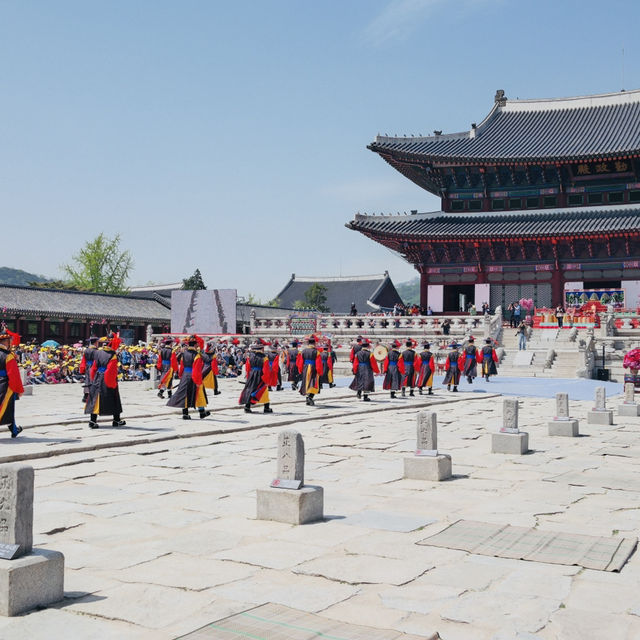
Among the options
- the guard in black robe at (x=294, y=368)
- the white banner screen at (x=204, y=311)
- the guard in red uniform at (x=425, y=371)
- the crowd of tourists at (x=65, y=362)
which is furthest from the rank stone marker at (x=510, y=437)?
the white banner screen at (x=204, y=311)

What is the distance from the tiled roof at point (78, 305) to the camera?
1388 inches

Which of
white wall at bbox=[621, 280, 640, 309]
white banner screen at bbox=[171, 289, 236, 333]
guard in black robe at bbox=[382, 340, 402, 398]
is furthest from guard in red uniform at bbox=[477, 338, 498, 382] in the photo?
white wall at bbox=[621, 280, 640, 309]

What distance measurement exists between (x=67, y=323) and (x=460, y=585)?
35.2m

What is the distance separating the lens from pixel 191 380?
13906 millimetres

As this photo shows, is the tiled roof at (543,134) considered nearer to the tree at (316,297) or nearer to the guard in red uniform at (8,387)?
the tree at (316,297)

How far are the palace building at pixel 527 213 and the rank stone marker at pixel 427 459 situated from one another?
1174 inches

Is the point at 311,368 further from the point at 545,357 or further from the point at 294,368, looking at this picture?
the point at 545,357

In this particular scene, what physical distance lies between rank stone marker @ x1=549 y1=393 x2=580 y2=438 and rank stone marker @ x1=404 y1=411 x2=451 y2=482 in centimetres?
465

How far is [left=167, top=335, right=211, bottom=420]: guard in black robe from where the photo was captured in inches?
538

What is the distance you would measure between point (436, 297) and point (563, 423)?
27959mm

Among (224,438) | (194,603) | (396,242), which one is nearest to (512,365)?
(396,242)

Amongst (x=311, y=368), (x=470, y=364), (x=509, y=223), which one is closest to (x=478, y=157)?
(x=509, y=223)

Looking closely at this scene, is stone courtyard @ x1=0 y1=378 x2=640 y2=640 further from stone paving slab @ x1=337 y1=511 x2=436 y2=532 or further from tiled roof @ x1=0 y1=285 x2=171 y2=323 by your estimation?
tiled roof @ x1=0 y1=285 x2=171 y2=323

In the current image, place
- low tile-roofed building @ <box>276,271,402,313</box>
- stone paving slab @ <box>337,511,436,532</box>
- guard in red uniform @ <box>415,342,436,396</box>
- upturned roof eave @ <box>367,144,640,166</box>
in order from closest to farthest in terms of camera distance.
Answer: stone paving slab @ <box>337,511,436,532</box> < guard in red uniform @ <box>415,342,436,396</box> < upturned roof eave @ <box>367,144,640,166</box> < low tile-roofed building @ <box>276,271,402,313</box>
